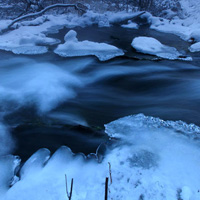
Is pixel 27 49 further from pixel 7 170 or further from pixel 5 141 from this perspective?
pixel 7 170

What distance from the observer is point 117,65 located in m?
5.38

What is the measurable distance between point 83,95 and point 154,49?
336 cm

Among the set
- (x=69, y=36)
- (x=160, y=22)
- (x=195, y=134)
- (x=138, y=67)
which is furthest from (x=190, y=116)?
(x=160, y=22)

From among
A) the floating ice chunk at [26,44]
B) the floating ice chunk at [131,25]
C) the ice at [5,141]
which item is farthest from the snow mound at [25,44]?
the floating ice chunk at [131,25]

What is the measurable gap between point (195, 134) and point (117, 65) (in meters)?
3.33

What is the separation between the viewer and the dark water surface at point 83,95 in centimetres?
272

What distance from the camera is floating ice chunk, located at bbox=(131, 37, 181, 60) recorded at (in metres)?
5.81

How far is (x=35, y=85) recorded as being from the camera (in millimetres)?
4004

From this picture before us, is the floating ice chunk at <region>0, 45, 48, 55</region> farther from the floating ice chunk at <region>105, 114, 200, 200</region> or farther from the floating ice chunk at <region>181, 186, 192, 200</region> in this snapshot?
the floating ice chunk at <region>181, 186, 192, 200</region>

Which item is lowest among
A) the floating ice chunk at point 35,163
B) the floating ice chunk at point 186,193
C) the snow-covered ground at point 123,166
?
the floating ice chunk at point 35,163

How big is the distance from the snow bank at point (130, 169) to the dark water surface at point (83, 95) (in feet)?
0.94

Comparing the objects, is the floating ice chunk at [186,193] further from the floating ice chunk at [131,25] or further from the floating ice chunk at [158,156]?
the floating ice chunk at [131,25]

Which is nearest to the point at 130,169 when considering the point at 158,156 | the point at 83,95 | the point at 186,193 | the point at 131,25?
the point at 158,156

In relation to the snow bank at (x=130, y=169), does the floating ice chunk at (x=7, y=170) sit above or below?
below
